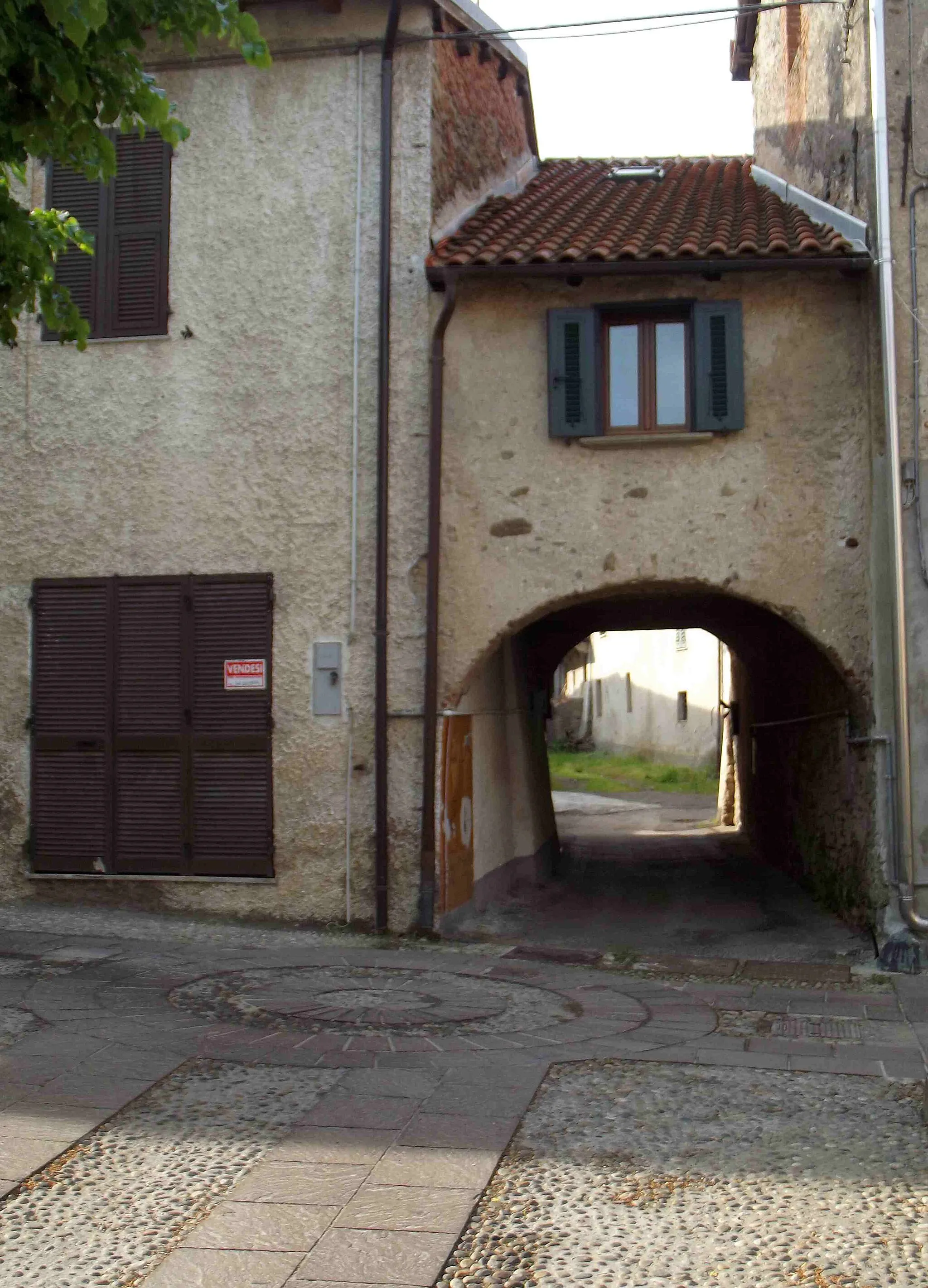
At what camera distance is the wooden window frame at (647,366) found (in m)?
9.51

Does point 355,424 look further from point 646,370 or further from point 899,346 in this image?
point 899,346

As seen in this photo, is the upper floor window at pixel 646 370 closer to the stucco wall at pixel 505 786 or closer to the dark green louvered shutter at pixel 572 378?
the dark green louvered shutter at pixel 572 378

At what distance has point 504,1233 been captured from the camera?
3865 millimetres

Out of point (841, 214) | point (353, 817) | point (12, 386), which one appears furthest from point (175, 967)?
point (841, 214)

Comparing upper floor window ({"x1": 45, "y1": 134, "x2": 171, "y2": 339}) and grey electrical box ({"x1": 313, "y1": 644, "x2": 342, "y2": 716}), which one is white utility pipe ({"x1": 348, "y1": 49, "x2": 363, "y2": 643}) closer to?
grey electrical box ({"x1": 313, "y1": 644, "x2": 342, "y2": 716})

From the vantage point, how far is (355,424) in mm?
9695

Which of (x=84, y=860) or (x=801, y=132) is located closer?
(x=84, y=860)

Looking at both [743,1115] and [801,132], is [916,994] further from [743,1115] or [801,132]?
[801,132]

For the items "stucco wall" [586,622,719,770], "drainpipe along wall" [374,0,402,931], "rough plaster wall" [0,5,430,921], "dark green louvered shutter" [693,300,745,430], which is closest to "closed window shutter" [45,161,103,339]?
"rough plaster wall" [0,5,430,921]

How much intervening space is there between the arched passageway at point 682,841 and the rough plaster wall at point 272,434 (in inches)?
40.8

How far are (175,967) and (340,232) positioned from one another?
18.1 feet

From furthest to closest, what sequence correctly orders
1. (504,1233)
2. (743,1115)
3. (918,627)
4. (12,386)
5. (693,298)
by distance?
1. (12,386)
2. (693,298)
3. (918,627)
4. (743,1115)
5. (504,1233)

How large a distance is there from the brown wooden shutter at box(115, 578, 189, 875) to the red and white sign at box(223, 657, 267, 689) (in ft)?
1.13

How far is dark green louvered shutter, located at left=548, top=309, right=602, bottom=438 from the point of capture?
31.0ft
